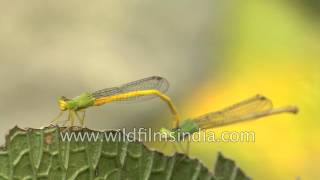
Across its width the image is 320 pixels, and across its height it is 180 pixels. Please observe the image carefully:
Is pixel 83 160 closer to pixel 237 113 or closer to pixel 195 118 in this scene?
pixel 195 118

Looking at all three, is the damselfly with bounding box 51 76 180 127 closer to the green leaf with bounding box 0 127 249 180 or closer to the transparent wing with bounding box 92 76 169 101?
the transparent wing with bounding box 92 76 169 101

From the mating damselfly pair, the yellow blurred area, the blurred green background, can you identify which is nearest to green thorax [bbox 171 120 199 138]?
the mating damselfly pair

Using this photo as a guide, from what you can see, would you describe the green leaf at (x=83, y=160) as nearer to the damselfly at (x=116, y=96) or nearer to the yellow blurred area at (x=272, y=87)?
the damselfly at (x=116, y=96)

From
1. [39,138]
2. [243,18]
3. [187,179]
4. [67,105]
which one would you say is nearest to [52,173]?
[39,138]

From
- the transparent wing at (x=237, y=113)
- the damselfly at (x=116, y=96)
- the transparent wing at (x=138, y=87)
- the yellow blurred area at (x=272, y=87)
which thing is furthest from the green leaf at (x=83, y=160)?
the yellow blurred area at (x=272, y=87)

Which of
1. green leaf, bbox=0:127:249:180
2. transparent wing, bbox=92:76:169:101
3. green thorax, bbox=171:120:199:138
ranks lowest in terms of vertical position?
green leaf, bbox=0:127:249:180

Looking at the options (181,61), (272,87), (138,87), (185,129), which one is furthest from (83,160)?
(181,61)

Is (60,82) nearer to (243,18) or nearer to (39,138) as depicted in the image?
(243,18)
